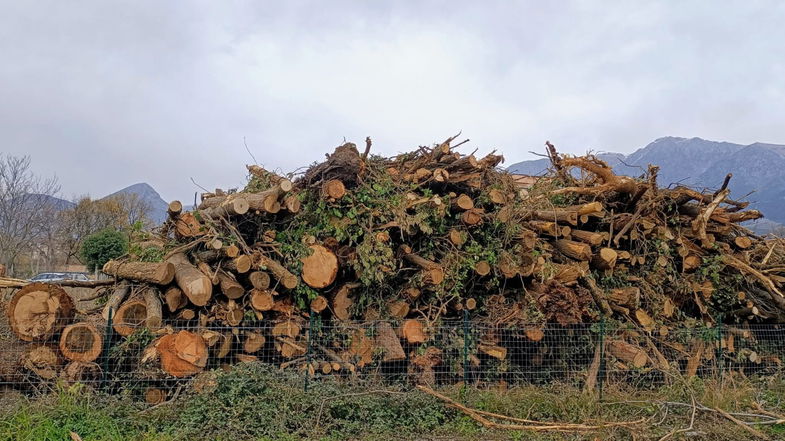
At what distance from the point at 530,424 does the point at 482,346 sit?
53.7 inches

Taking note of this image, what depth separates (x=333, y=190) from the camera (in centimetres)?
732

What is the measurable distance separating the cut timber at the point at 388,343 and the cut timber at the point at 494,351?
104 centimetres

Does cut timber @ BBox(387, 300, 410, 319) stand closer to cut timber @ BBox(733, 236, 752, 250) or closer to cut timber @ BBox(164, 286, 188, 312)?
cut timber @ BBox(164, 286, 188, 312)

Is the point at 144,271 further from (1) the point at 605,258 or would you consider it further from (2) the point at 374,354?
(1) the point at 605,258

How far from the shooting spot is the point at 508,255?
761cm

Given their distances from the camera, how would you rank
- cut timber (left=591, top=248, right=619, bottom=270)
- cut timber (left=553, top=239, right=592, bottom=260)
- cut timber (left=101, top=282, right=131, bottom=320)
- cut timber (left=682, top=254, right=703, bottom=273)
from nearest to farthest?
cut timber (left=101, top=282, right=131, bottom=320) → cut timber (left=553, top=239, right=592, bottom=260) → cut timber (left=591, top=248, right=619, bottom=270) → cut timber (left=682, top=254, right=703, bottom=273)

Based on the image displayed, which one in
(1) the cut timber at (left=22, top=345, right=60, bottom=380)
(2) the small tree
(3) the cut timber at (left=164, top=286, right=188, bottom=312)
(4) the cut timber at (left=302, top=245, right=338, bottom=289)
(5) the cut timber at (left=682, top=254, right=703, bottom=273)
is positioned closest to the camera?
(1) the cut timber at (left=22, top=345, right=60, bottom=380)

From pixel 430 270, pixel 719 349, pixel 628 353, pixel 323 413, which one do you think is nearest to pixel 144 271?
pixel 323 413

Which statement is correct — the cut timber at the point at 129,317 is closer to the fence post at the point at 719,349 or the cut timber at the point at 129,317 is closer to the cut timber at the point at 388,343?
the cut timber at the point at 388,343

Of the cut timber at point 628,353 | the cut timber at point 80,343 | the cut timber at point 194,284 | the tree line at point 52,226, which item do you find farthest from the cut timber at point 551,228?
the tree line at point 52,226

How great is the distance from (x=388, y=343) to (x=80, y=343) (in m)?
3.48

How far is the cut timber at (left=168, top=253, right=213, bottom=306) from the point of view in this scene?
6652mm

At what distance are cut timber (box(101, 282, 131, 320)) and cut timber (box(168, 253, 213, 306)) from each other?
0.68 meters

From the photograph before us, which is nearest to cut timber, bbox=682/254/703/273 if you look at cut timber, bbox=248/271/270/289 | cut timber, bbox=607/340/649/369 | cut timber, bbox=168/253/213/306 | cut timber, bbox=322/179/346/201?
cut timber, bbox=607/340/649/369
